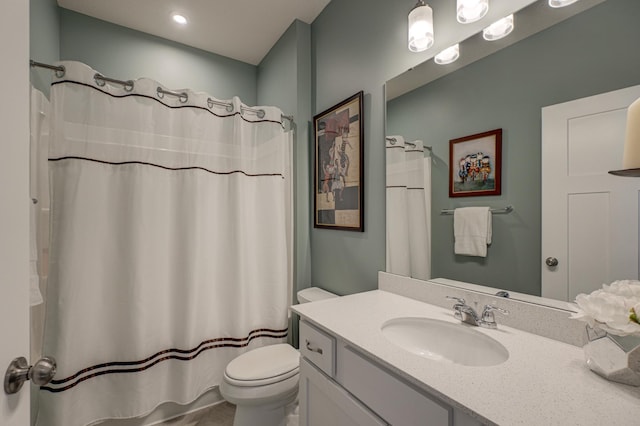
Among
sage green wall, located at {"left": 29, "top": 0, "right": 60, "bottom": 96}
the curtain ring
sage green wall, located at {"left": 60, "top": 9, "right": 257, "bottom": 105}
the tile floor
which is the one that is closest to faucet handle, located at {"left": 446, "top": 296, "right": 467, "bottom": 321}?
the tile floor

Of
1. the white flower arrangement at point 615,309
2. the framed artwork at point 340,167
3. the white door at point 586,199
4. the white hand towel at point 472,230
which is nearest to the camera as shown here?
the white flower arrangement at point 615,309

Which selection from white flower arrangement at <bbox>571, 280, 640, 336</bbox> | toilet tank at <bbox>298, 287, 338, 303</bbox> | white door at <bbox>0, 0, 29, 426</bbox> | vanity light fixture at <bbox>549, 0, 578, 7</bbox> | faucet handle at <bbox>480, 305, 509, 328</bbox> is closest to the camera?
white door at <bbox>0, 0, 29, 426</bbox>

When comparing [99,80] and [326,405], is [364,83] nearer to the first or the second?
[99,80]

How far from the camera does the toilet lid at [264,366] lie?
1.43 metres

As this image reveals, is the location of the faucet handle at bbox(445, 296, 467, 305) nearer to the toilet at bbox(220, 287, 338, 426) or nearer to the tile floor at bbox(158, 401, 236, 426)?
the toilet at bbox(220, 287, 338, 426)

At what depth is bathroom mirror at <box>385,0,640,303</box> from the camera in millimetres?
840

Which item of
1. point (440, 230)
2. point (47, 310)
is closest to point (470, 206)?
point (440, 230)

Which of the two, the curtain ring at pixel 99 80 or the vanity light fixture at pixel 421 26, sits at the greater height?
the vanity light fixture at pixel 421 26

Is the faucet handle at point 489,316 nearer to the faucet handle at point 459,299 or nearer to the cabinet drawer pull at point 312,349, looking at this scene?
the faucet handle at point 459,299

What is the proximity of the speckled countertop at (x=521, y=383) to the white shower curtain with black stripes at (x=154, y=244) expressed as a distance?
105cm

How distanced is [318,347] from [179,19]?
2.47 m

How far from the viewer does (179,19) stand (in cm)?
208

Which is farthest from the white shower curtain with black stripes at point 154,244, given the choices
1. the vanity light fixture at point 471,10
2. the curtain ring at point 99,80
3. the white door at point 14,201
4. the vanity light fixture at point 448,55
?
the vanity light fixture at point 471,10

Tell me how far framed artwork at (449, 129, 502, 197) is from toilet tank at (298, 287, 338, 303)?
108 centimetres
